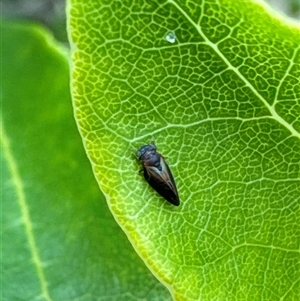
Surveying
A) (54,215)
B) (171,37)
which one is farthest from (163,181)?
(54,215)

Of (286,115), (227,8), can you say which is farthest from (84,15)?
(286,115)

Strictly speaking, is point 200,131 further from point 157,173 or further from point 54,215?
point 54,215

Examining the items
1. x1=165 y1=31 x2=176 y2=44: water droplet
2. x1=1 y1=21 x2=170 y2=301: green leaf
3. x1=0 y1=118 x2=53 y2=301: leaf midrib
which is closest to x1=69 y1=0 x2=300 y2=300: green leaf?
x1=165 y1=31 x2=176 y2=44: water droplet

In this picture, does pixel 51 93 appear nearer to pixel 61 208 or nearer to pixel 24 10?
pixel 61 208

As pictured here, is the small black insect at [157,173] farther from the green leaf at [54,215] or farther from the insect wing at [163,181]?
the green leaf at [54,215]

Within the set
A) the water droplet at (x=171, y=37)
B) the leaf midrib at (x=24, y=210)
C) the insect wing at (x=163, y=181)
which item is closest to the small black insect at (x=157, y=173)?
the insect wing at (x=163, y=181)

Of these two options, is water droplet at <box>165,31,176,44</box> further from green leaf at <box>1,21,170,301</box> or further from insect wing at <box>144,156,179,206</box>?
green leaf at <box>1,21,170,301</box>
